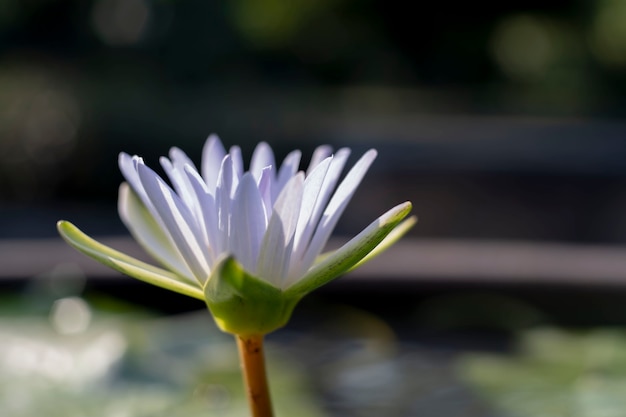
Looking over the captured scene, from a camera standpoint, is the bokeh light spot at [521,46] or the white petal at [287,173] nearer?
the white petal at [287,173]

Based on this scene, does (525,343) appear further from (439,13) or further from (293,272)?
(439,13)

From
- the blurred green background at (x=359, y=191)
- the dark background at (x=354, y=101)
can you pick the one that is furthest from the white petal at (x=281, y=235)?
the dark background at (x=354, y=101)

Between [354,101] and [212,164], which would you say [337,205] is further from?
[354,101]

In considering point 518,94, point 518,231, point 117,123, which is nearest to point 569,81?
point 518,94

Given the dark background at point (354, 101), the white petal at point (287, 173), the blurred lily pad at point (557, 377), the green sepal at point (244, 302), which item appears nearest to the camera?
the green sepal at point (244, 302)

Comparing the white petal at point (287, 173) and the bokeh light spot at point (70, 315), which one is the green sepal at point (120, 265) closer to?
the white petal at point (287, 173)

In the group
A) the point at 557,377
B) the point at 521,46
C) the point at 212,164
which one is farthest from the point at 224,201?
the point at 521,46

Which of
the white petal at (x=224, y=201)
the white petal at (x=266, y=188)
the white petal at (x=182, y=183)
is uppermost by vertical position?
the white petal at (x=182, y=183)
